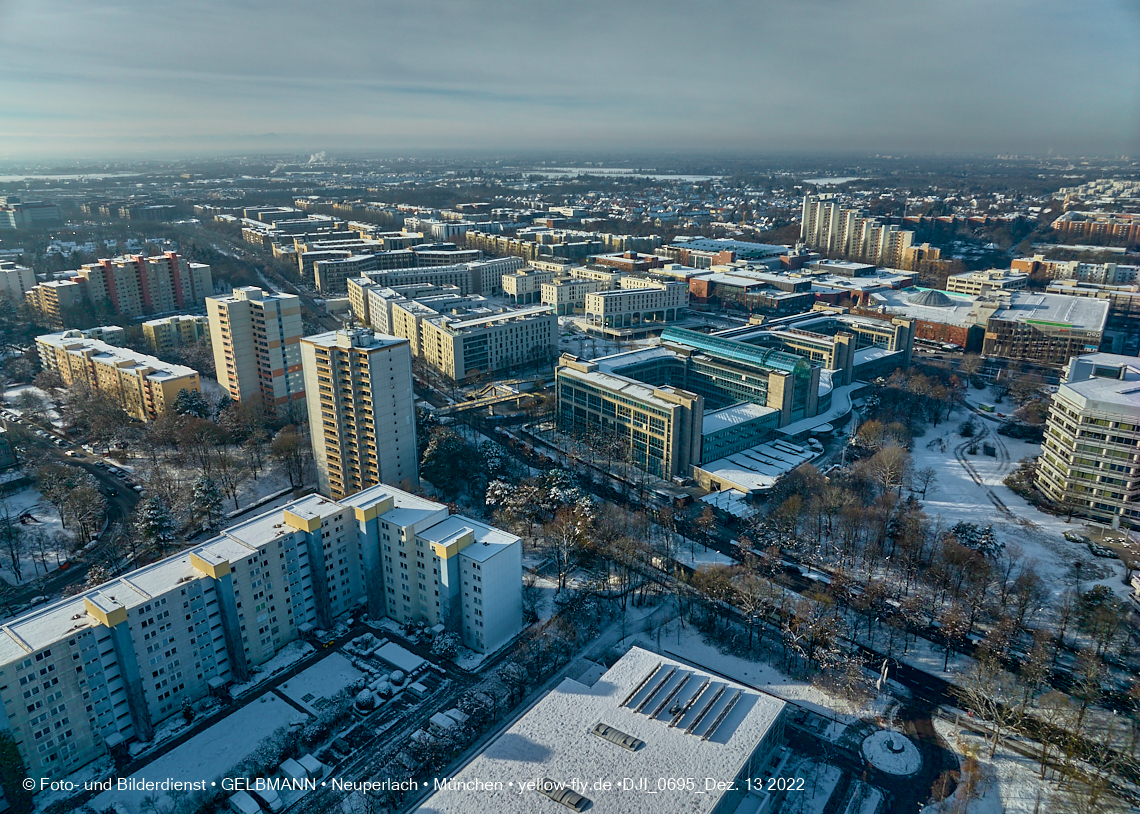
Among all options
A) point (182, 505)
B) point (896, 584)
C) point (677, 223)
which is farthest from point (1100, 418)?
point (677, 223)

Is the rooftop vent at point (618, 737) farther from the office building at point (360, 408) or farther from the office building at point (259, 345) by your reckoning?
the office building at point (259, 345)

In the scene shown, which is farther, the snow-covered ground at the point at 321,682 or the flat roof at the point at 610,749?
the snow-covered ground at the point at 321,682

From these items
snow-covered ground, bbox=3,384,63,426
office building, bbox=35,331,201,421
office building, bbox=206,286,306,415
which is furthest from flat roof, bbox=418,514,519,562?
snow-covered ground, bbox=3,384,63,426

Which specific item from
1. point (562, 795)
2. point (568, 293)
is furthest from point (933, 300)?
point (562, 795)

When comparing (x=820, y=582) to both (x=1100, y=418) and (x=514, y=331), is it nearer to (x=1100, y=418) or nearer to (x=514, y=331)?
(x=1100, y=418)

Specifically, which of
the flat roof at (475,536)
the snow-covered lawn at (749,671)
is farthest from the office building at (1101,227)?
the flat roof at (475,536)

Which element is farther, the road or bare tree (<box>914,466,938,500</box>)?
bare tree (<box>914,466,938,500</box>)

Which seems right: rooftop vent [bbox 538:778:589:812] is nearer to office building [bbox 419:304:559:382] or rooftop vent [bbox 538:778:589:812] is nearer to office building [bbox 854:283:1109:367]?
office building [bbox 419:304:559:382]
